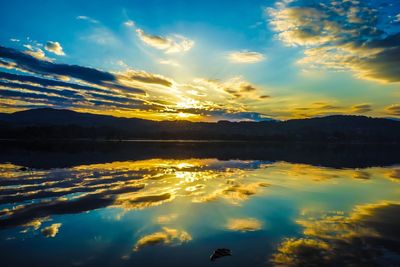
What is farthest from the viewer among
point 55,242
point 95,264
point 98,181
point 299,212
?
point 98,181

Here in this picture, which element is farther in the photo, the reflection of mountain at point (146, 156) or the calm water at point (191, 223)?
the reflection of mountain at point (146, 156)

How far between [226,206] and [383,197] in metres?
11.9

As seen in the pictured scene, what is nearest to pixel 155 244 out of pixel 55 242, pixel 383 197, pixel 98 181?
pixel 55 242

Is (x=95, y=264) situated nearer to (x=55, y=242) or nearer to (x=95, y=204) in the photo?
(x=55, y=242)

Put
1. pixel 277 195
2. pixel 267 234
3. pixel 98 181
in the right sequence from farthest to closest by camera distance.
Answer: pixel 98 181 → pixel 277 195 → pixel 267 234

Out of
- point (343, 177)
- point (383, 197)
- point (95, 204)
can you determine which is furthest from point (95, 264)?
point (343, 177)

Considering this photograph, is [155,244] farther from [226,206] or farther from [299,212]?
[299,212]

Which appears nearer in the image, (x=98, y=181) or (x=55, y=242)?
(x=55, y=242)

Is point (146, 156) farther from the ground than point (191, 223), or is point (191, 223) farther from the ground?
point (191, 223)

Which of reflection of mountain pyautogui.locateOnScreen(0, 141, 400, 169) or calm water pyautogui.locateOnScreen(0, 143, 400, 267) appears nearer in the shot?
calm water pyautogui.locateOnScreen(0, 143, 400, 267)

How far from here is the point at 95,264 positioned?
977cm

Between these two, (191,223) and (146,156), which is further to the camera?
(146,156)

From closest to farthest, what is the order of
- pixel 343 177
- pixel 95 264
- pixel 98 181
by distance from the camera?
pixel 95 264
pixel 98 181
pixel 343 177

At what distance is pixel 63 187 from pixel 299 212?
15.9m
